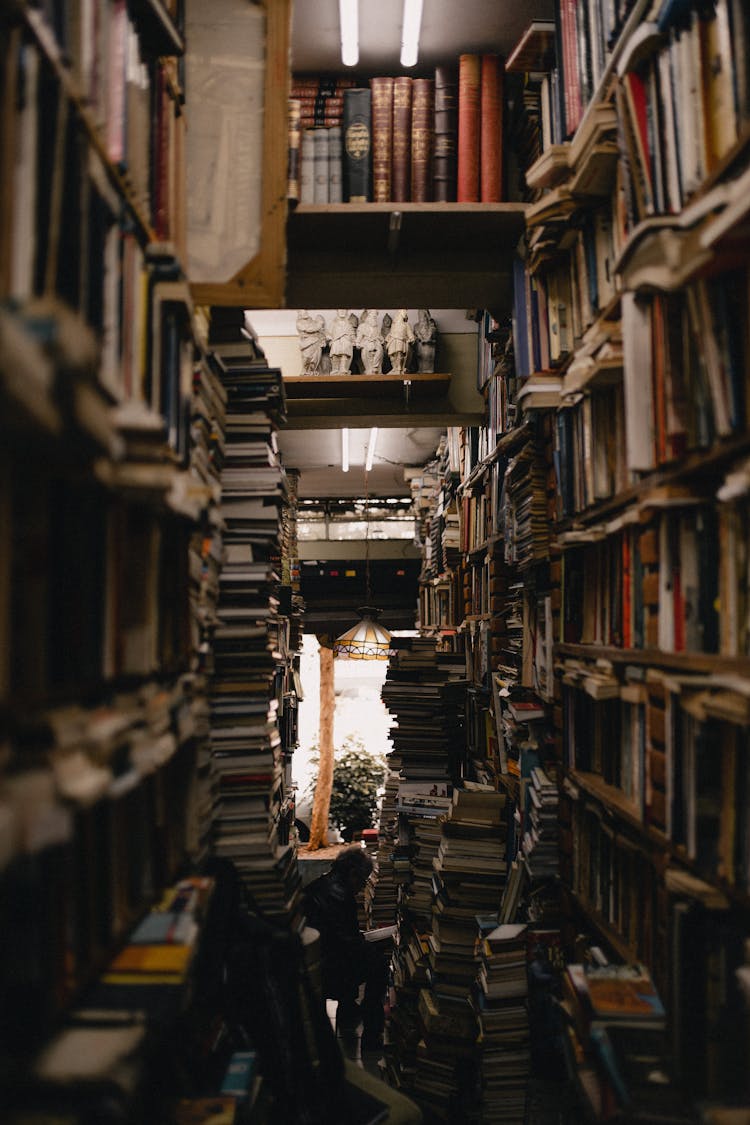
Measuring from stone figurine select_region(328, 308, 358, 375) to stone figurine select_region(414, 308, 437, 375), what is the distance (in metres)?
0.39

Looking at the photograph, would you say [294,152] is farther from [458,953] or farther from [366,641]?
[366,641]

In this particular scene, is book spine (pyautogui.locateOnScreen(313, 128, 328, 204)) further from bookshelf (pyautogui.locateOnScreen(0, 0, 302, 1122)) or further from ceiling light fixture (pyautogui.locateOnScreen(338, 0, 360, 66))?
bookshelf (pyautogui.locateOnScreen(0, 0, 302, 1122))

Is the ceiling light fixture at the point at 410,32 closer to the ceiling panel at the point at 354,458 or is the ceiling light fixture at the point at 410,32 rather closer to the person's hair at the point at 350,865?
the ceiling panel at the point at 354,458

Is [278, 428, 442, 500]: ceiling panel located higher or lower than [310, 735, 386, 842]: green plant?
higher

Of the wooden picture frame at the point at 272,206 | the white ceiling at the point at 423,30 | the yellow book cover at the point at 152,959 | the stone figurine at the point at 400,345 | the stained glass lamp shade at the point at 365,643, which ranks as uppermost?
the white ceiling at the point at 423,30

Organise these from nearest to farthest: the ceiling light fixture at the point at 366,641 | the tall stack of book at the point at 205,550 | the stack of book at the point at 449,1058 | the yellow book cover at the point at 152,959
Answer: the yellow book cover at the point at 152,959 < the tall stack of book at the point at 205,550 < the stack of book at the point at 449,1058 < the ceiling light fixture at the point at 366,641

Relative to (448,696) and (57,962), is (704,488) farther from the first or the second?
(448,696)

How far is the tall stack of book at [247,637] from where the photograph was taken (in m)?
2.54

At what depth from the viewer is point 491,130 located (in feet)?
10.2

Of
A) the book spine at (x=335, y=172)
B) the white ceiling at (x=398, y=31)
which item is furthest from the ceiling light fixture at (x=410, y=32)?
the book spine at (x=335, y=172)

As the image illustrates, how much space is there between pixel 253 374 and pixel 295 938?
5.58 ft

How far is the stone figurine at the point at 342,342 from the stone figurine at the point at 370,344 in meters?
0.05

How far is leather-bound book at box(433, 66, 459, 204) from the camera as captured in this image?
10.1ft

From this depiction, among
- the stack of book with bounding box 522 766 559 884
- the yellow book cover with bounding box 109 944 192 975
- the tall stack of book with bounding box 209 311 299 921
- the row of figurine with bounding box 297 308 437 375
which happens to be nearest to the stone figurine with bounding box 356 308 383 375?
the row of figurine with bounding box 297 308 437 375
